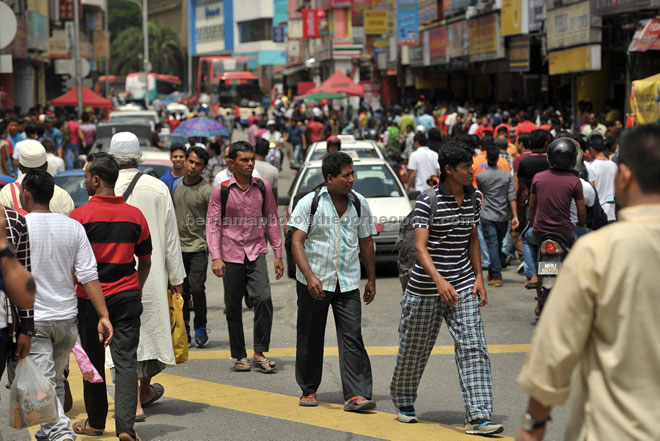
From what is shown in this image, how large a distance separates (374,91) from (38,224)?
4807 cm

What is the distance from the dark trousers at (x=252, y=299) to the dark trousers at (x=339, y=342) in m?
1.24

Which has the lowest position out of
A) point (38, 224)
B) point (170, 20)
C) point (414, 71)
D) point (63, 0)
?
point (38, 224)

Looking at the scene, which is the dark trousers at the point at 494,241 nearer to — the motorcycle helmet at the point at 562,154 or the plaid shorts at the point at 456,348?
the motorcycle helmet at the point at 562,154

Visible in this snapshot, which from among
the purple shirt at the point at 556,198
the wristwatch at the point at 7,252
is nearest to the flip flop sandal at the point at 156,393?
the wristwatch at the point at 7,252

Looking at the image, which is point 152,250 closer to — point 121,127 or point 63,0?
point 121,127

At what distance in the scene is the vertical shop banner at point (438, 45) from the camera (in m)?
35.0

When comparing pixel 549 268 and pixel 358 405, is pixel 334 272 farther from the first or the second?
pixel 549 268

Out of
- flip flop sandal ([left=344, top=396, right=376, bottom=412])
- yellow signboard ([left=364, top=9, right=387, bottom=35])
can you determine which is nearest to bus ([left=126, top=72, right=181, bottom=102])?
yellow signboard ([left=364, top=9, right=387, bottom=35])

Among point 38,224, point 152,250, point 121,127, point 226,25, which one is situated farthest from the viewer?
point 226,25

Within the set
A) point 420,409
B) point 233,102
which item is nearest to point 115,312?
point 420,409

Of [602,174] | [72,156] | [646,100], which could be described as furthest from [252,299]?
[72,156]

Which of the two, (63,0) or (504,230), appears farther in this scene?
(63,0)

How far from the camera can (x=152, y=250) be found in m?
6.74

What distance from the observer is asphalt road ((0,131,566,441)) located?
6.66 metres
